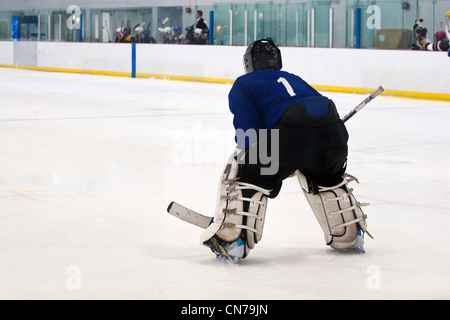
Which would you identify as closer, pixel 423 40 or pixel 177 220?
pixel 177 220

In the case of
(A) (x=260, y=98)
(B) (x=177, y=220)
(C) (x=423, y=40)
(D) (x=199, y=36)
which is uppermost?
(D) (x=199, y=36)

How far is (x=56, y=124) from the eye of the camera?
9.45 metres

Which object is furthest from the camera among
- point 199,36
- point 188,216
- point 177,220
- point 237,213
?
point 199,36

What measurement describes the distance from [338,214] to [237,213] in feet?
1.52

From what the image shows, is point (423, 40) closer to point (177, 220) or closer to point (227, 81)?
point (227, 81)

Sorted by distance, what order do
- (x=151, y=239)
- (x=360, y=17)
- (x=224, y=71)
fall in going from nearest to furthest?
1. (x=151, y=239)
2. (x=360, y=17)
3. (x=224, y=71)

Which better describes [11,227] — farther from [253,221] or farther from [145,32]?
[145,32]

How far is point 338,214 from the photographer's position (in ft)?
12.4

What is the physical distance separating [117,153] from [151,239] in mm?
3107

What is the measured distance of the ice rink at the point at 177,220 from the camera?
10.7 feet

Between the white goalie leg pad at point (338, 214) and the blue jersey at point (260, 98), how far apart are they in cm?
33

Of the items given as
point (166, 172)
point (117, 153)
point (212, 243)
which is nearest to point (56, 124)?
point (117, 153)

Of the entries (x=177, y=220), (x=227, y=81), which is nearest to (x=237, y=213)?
(x=177, y=220)

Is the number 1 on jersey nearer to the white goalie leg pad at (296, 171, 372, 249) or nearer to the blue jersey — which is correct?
the blue jersey
